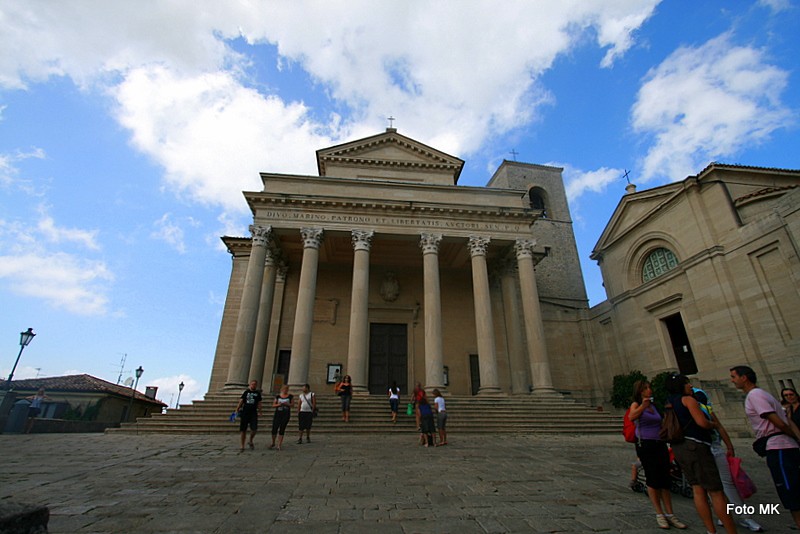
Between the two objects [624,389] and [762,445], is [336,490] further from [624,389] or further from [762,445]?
[624,389]

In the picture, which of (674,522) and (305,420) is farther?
(305,420)

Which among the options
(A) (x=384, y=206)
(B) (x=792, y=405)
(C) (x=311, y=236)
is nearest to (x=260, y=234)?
(C) (x=311, y=236)

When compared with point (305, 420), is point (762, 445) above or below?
below

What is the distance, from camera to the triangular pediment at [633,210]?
17281mm

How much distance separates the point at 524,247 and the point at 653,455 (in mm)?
14686

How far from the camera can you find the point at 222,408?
12703 millimetres

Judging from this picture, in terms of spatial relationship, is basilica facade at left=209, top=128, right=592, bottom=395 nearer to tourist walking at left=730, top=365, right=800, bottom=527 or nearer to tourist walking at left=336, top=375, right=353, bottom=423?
tourist walking at left=336, top=375, right=353, bottom=423

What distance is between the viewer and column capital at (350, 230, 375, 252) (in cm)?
1680

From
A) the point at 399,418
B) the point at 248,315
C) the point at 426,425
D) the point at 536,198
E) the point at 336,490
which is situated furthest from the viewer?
the point at 536,198

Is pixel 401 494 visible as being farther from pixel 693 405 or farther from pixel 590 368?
pixel 590 368

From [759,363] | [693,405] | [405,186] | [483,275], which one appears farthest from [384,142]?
[693,405]

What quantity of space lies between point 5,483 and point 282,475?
3.47 meters

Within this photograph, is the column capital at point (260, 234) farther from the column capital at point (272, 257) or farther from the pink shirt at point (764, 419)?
the pink shirt at point (764, 419)

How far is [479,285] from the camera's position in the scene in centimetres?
1695
